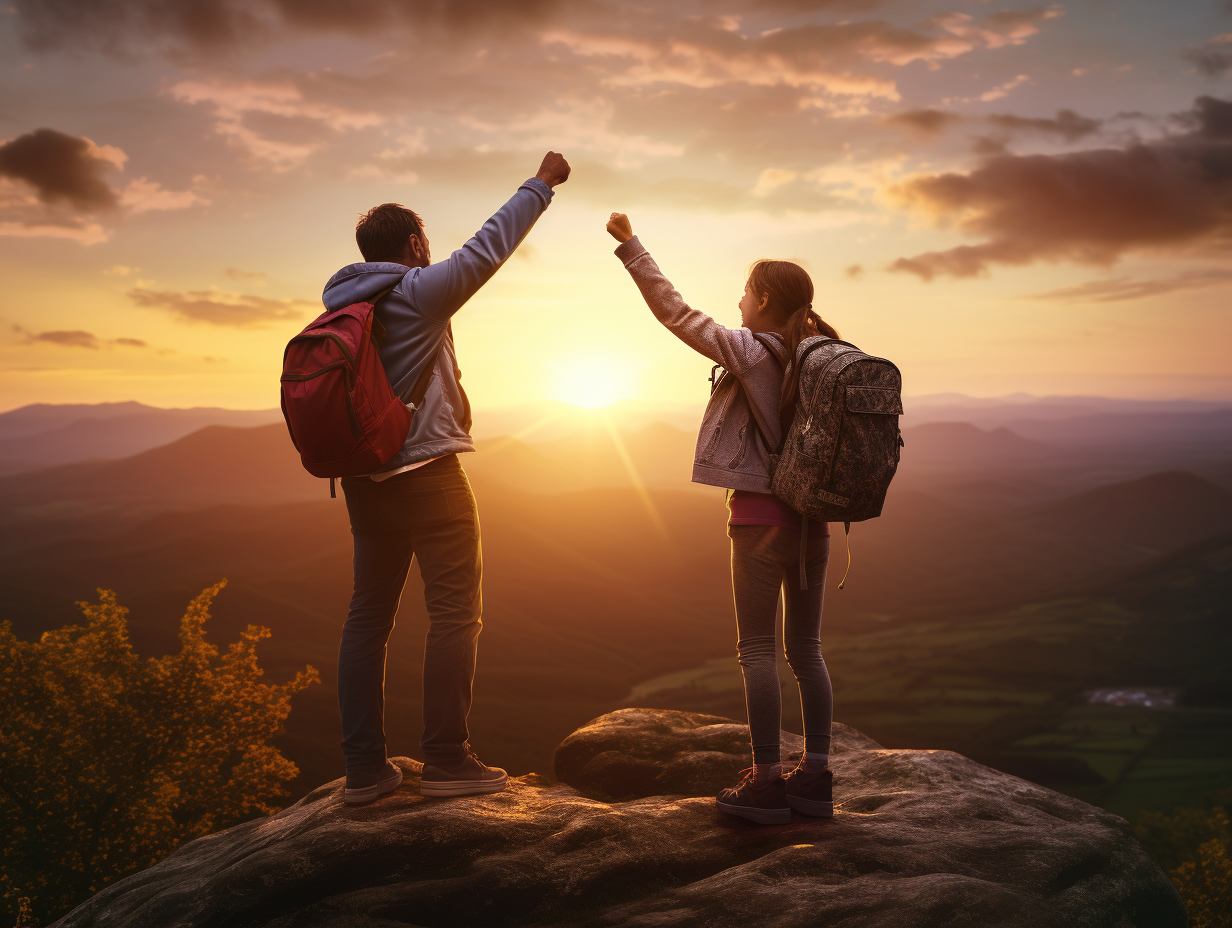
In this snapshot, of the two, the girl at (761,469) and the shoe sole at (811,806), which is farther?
the shoe sole at (811,806)

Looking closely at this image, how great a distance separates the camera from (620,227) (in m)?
4.62

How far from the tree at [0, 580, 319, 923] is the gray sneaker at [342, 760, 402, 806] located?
23.1 meters

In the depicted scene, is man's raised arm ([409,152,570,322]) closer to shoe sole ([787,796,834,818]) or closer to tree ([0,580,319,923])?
shoe sole ([787,796,834,818])

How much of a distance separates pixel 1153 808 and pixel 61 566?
20600 centimetres

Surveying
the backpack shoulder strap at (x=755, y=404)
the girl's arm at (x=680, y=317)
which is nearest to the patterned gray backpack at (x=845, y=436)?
the backpack shoulder strap at (x=755, y=404)

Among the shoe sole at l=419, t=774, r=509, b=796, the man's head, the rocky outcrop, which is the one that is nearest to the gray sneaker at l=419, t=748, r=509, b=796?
the shoe sole at l=419, t=774, r=509, b=796

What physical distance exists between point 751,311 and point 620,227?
98cm

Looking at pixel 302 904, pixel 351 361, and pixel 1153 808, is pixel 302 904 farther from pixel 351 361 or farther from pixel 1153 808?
pixel 1153 808

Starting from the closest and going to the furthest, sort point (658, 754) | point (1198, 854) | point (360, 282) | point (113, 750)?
1. point (360, 282)
2. point (658, 754)
3. point (113, 750)
4. point (1198, 854)

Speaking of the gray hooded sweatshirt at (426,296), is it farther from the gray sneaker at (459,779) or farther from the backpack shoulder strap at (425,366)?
the gray sneaker at (459,779)

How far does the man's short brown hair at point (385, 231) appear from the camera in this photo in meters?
4.48

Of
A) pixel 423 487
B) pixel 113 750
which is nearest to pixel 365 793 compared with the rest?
pixel 423 487

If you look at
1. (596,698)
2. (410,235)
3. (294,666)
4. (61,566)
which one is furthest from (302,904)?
(61,566)

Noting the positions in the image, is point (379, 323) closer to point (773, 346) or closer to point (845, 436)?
point (773, 346)
